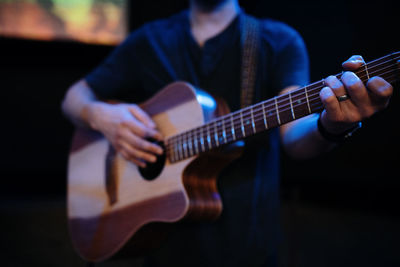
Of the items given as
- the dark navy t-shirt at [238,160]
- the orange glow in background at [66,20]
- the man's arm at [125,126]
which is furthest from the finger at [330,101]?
the orange glow in background at [66,20]

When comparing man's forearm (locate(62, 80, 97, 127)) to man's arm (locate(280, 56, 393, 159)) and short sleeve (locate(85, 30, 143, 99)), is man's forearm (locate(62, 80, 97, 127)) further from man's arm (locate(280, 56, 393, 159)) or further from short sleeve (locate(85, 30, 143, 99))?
man's arm (locate(280, 56, 393, 159))

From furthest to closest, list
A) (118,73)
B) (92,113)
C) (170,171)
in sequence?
(118,73), (92,113), (170,171)

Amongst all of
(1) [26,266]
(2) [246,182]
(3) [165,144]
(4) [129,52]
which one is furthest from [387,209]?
(1) [26,266]

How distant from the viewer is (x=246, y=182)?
1129 mm

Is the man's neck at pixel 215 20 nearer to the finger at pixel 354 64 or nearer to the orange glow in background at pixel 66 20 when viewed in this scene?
the finger at pixel 354 64

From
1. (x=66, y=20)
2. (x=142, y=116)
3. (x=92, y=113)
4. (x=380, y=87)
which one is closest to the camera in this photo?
(x=380, y=87)

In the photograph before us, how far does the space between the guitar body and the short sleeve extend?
205 millimetres

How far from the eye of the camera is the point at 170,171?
1105 millimetres

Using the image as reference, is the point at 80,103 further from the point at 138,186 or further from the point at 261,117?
the point at 261,117

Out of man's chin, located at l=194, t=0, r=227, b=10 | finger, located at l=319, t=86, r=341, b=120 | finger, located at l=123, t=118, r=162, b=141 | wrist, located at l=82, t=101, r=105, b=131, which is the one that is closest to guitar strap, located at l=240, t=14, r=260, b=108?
man's chin, located at l=194, t=0, r=227, b=10

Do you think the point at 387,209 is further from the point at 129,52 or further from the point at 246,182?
the point at 129,52

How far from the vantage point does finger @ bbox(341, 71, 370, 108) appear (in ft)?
2.24

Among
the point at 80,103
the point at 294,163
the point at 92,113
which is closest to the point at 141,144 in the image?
the point at 92,113

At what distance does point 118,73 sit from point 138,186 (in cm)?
52
